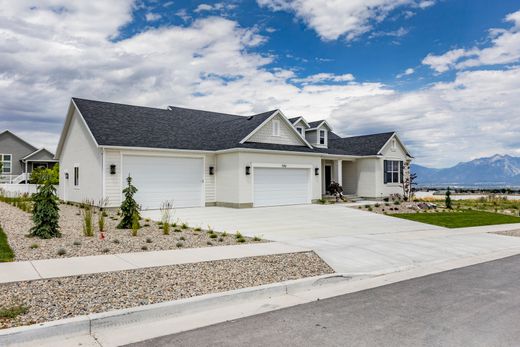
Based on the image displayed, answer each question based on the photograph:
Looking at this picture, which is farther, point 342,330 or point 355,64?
point 355,64

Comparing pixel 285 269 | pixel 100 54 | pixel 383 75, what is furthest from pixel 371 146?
pixel 285 269

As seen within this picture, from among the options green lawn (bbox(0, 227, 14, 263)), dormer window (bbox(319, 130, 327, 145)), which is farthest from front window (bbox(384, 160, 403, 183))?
green lawn (bbox(0, 227, 14, 263))

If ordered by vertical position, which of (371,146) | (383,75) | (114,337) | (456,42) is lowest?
(114,337)

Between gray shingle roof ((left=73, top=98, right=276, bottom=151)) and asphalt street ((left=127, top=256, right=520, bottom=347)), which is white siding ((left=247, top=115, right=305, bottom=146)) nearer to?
gray shingle roof ((left=73, top=98, right=276, bottom=151))

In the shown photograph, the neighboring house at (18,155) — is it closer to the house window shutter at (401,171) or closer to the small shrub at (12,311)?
the house window shutter at (401,171)

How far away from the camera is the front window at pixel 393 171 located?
30141 mm

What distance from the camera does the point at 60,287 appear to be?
20.3 feet

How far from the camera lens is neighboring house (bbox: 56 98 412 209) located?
19922 mm

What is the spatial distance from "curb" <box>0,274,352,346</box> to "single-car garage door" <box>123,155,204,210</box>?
1440cm

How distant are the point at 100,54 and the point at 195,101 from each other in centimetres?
1523

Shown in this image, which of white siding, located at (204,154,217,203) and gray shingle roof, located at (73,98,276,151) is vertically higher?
gray shingle roof, located at (73,98,276,151)

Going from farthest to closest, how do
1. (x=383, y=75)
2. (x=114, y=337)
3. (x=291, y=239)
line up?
(x=383, y=75)
(x=291, y=239)
(x=114, y=337)

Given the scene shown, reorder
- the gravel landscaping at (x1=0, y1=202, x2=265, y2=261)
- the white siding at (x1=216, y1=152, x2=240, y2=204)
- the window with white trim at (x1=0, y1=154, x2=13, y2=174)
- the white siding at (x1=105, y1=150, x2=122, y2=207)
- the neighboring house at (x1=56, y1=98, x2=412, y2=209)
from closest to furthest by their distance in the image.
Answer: the gravel landscaping at (x1=0, y1=202, x2=265, y2=261), the white siding at (x1=105, y1=150, x2=122, y2=207), the neighboring house at (x1=56, y1=98, x2=412, y2=209), the white siding at (x1=216, y1=152, x2=240, y2=204), the window with white trim at (x1=0, y1=154, x2=13, y2=174)

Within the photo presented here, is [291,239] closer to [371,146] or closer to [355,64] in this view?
[355,64]
